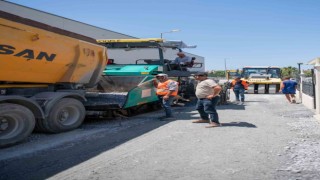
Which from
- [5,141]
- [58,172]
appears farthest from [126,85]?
[58,172]

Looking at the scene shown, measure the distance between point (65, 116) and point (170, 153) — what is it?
10.4ft

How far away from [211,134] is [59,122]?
331 centimetres

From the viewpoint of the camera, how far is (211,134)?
6.48 meters

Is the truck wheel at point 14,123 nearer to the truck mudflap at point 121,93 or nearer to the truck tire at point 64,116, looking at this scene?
the truck tire at point 64,116

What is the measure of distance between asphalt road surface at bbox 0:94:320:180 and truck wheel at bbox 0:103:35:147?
173 millimetres

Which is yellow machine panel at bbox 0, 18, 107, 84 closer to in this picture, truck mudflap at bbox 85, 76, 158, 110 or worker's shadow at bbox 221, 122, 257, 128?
truck mudflap at bbox 85, 76, 158, 110

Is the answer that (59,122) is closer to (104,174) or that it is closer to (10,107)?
(10,107)

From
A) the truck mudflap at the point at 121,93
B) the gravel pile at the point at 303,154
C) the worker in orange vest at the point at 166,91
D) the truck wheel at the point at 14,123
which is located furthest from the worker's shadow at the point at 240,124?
the truck wheel at the point at 14,123

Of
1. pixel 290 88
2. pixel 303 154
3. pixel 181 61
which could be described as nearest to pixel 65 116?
pixel 303 154

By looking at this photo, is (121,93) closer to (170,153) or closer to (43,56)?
(43,56)

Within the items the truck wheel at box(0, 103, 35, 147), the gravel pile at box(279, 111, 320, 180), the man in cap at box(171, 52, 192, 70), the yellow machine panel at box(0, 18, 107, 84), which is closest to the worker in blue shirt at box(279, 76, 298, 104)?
the man in cap at box(171, 52, 192, 70)

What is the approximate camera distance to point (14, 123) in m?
5.77

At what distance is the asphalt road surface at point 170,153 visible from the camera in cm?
399

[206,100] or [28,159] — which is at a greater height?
[206,100]
